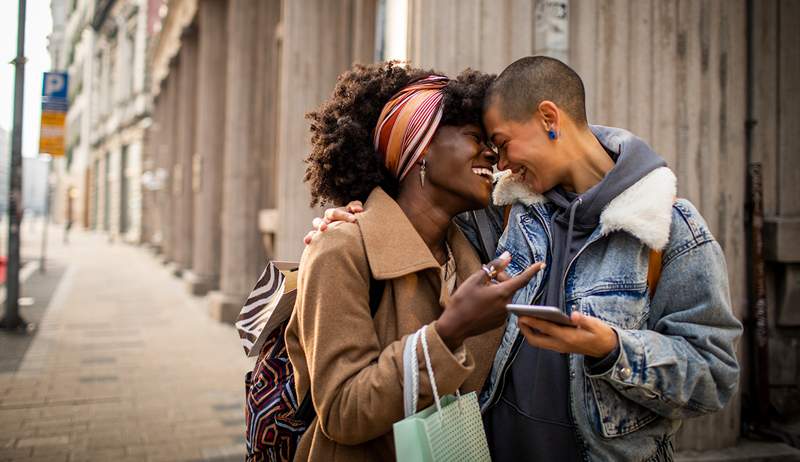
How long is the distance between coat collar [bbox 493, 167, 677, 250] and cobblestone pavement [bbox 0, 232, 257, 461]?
3.56 meters

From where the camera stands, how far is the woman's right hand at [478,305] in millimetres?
1747

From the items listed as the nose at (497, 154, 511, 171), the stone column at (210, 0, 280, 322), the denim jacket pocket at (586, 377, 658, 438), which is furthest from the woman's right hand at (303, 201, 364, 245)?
the stone column at (210, 0, 280, 322)

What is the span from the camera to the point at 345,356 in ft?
6.06

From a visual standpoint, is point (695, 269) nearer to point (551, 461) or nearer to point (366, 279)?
point (551, 461)

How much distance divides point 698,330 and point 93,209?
50.2 m

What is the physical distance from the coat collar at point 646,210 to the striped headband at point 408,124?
1.93ft

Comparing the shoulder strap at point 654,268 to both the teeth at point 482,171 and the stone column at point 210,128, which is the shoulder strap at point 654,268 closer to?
the teeth at point 482,171

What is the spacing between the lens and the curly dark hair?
218 cm

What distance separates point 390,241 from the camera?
200cm

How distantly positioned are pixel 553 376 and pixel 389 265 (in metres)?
0.62

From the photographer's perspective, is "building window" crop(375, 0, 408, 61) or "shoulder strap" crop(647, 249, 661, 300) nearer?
"shoulder strap" crop(647, 249, 661, 300)

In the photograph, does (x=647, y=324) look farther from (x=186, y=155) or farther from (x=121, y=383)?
(x=186, y=155)

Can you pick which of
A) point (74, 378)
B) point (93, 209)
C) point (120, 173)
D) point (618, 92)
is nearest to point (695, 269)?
point (618, 92)

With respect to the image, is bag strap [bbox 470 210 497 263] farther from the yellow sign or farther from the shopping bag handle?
the yellow sign
